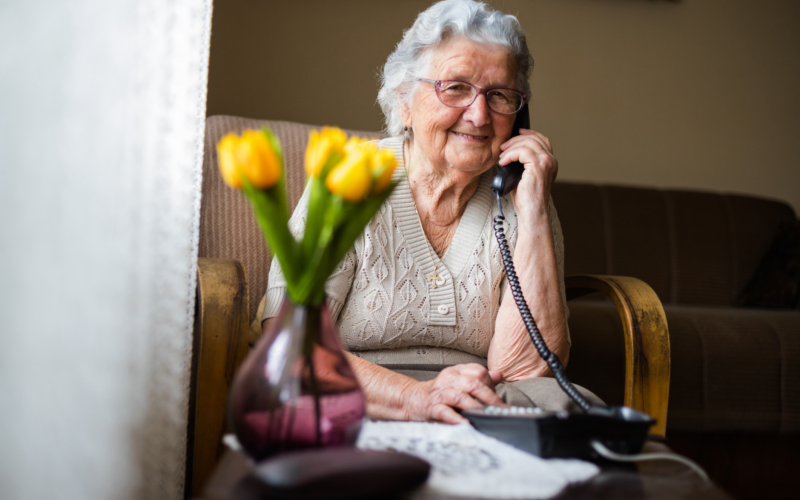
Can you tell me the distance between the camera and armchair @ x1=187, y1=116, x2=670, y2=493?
94 cm

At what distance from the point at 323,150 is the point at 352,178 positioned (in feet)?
0.21

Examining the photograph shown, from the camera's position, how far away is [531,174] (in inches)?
50.3

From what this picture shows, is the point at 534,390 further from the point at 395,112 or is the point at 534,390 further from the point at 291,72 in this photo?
the point at 291,72

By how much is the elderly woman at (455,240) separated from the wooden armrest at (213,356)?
18 cm

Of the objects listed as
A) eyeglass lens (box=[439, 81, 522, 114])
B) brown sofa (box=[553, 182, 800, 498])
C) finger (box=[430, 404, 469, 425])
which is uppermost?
eyeglass lens (box=[439, 81, 522, 114])

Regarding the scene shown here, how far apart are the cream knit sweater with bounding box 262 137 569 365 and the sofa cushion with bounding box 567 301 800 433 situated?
0.55 metres

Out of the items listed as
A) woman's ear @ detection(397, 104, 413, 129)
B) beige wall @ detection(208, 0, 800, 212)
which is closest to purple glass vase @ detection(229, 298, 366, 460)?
woman's ear @ detection(397, 104, 413, 129)

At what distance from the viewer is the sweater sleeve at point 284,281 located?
44.4 inches

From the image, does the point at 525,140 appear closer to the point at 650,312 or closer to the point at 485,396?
the point at 650,312

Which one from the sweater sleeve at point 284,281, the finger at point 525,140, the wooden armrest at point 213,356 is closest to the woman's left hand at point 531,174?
the finger at point 525,140

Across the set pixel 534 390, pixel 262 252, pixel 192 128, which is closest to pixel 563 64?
pixel 262 252

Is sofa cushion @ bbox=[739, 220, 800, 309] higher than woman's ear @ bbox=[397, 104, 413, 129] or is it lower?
lower

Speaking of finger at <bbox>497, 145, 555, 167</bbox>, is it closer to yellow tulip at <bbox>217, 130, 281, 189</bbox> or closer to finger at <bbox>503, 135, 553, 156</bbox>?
finger at <bbox>503, 135, 553, 156</bbox>

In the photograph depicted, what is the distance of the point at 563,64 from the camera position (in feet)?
9.52
